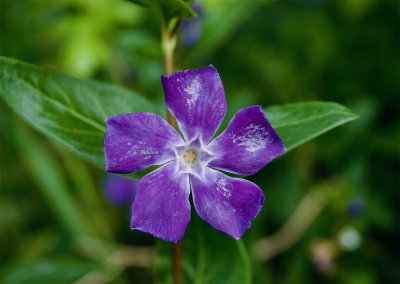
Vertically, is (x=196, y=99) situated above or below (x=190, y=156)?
above

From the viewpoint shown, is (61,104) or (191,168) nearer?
(191,168)

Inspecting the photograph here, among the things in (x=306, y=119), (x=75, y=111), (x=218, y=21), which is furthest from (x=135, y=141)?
(x=218, y=21)

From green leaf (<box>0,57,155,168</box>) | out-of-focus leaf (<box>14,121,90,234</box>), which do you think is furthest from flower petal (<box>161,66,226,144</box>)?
out-of-focus leaf (<box>14,121,90,234</box>)

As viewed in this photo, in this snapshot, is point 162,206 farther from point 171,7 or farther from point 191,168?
point 171,7

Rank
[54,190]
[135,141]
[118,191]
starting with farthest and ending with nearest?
[118,191] < [54,190] < [135,141]

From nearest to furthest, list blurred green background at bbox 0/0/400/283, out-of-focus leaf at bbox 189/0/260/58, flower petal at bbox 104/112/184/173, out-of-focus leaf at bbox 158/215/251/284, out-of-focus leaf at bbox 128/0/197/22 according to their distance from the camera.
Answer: flower petal at bbox 104/112/184/173, out-of-focus leaf at bbox 128/0/197/22, out-of-focus leaf at bbox 158/215/251/284, out-of-focus leaf at bbox 189/0/260/58, blurred green background at bbox 0/0/400/283

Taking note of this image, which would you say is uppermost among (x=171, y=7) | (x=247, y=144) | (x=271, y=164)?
(x=171, y=7)

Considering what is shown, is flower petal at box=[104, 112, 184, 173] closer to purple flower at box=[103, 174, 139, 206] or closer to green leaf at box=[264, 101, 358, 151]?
green leaf at box=[264, 101, 358, 151]
